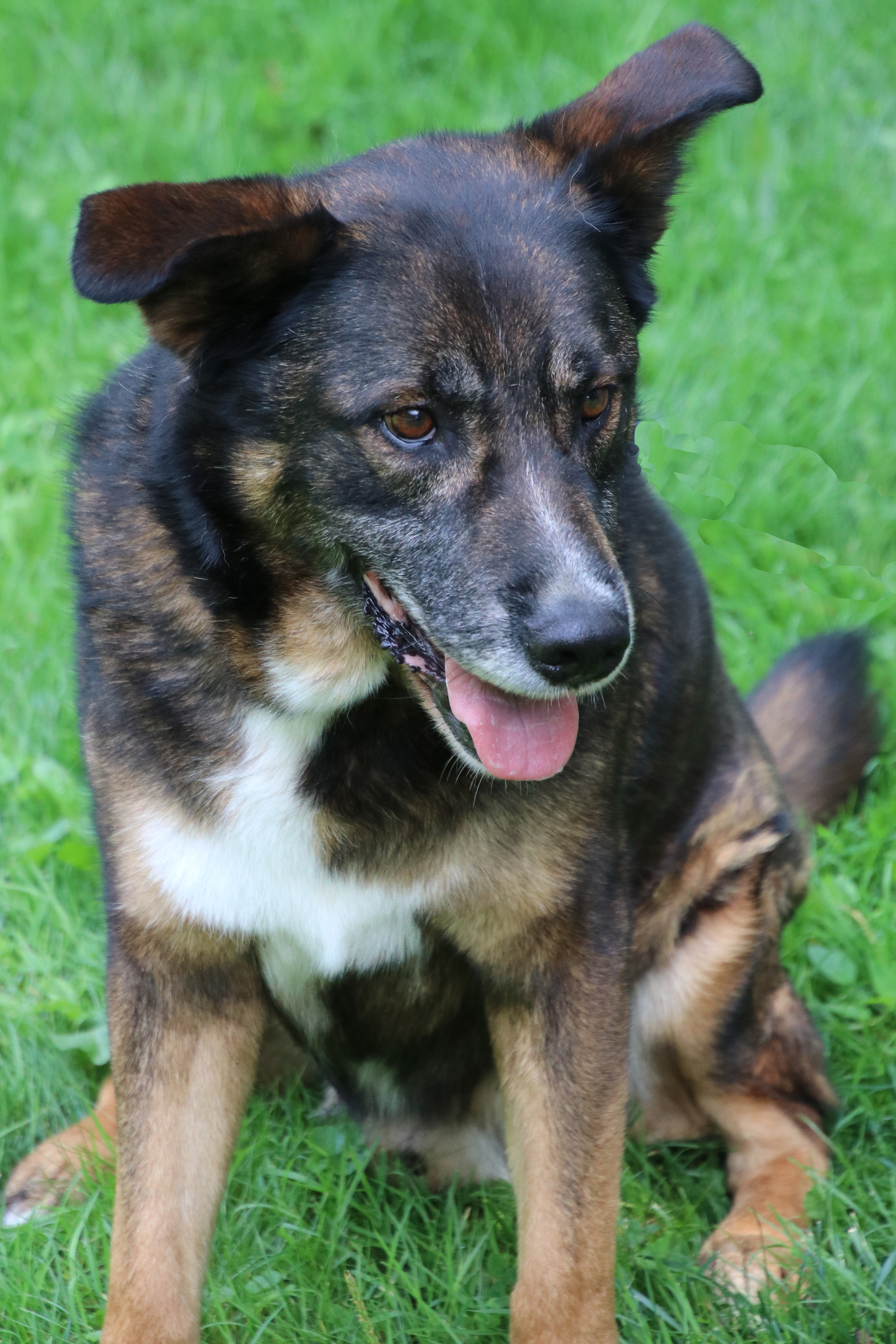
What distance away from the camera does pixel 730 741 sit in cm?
340

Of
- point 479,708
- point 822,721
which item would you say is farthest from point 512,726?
point 822,721

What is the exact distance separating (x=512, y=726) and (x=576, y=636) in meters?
0.26

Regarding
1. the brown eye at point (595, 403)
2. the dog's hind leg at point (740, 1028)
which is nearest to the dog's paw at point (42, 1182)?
the dog's hind leg at point (740, 1028)

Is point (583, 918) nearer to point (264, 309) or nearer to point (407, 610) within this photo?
point (407, 610)

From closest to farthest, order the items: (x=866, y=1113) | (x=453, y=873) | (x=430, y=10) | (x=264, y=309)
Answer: (x=264, y=309) < (x=453, y=873) < (x=866, y=1113) < (x=430, y=10)

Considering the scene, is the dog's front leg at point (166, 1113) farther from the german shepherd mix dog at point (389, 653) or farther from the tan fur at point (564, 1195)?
the tan fur at point (564, 1195)

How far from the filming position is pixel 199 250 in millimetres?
2223

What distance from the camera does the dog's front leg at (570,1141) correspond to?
2.64 meters

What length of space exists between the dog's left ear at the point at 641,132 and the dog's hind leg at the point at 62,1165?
198 cm

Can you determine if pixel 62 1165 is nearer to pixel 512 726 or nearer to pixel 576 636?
pixel 512 726

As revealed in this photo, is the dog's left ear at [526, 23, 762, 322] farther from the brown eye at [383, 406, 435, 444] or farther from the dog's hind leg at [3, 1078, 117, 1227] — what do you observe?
the dog's hind leg at [3, 1078, 117, 1227]

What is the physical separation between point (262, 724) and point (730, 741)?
1230mm

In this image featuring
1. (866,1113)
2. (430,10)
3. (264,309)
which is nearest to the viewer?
(264,309)

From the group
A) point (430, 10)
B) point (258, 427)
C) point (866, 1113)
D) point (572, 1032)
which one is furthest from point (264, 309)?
point (430, 10)
